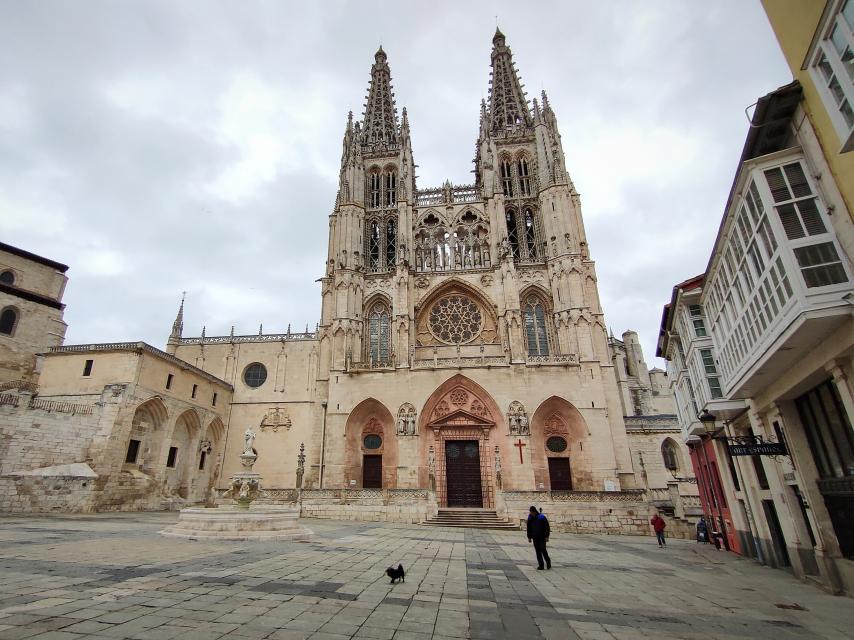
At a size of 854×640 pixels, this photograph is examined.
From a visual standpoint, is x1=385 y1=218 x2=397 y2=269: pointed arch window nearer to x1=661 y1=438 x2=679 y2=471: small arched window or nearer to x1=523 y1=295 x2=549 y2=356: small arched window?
x1=523 y1=295 x2=549 y2=356: small arched window

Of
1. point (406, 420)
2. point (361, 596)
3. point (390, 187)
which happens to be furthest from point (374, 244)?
point (361, 596)

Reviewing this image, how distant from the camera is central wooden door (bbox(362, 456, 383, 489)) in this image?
77.9 feet

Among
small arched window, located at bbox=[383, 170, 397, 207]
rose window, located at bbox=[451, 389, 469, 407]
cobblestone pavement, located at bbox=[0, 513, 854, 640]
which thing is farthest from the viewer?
small arched window, located at bbox=[383, 170, 397, 207]

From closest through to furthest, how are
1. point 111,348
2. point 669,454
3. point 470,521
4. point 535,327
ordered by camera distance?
1. point 470,521
2. point 111,348
3. point 535,327
4. point 669,454

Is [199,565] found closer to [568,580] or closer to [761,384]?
[568,580]

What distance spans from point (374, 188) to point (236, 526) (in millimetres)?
26581

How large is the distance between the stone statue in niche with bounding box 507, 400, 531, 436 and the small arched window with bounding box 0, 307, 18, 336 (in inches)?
1008

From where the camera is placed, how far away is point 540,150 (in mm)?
30016

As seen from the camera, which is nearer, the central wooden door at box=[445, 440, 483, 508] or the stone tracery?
the central wooden door at box=[445, 440, 483, 508]

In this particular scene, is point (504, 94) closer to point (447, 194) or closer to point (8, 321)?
point (447, 194)

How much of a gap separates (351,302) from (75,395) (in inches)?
554

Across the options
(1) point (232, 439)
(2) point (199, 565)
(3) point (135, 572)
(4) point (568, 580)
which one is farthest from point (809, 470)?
(1) point (232, 439)

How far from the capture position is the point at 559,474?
22719 mm

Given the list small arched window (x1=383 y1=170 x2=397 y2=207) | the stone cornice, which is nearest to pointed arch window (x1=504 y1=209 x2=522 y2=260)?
small arched window (x1=383 y1=170 x2=397 y2=207)
